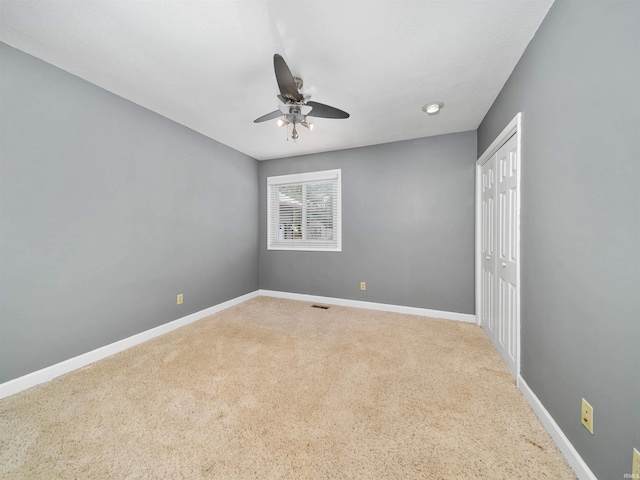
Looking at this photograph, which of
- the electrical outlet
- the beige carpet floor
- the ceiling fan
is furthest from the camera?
the ceiling fan

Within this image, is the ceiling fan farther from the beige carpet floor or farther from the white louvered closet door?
the beige carpet floor

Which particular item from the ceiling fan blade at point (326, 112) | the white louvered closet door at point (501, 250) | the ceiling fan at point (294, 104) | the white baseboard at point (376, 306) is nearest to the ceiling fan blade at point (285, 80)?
the ceiling fan at point (294, 104)

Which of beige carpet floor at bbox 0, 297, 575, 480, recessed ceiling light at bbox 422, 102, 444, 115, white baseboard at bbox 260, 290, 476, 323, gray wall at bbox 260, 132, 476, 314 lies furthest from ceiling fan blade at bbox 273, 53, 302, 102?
white baseboard at bbox 260, 290, 476, 323

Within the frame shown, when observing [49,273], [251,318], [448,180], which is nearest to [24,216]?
[49,273]

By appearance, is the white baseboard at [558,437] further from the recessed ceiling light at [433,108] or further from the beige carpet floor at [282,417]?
the recessed ceiling light at [433,108]

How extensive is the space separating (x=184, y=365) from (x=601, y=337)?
107 inches

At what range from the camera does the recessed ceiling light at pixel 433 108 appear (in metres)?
2.46

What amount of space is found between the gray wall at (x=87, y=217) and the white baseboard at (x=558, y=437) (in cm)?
341

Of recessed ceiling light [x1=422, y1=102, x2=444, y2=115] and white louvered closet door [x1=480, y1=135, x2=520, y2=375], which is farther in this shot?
recessed ceiling light [x1=422, y1=102, x2=444, y2=115]

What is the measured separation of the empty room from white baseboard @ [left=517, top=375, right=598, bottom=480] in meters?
0.01

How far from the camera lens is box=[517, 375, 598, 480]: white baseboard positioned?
111 centimetres

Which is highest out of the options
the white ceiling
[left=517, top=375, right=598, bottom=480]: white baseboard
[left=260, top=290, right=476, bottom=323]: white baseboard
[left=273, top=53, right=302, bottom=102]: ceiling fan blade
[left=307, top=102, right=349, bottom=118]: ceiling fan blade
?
the white ceiling

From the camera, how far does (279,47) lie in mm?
1692

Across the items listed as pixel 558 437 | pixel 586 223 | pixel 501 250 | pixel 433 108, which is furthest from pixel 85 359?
pixel 433 108
